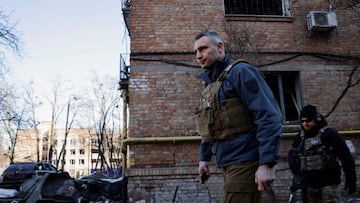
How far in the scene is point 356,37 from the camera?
879 cm

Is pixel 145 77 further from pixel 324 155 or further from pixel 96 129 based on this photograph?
pixel 96 129

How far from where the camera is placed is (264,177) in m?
1.76

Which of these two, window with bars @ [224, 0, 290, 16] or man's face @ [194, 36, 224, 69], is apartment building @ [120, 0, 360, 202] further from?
man's face @ [194, 36, 224, 69]

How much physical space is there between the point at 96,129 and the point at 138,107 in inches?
894

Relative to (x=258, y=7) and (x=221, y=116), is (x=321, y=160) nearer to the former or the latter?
(x=221, y=116)

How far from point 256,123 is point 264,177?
0.34 meters

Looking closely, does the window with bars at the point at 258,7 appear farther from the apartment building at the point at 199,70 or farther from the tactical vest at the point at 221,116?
the tactical vest at the point at 221,116

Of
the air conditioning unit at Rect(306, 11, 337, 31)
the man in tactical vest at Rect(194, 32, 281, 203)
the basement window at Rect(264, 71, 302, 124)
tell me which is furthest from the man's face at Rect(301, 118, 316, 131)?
the air conditioning unit at Rect(306, 11, 337, 31)

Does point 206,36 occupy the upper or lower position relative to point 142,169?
upper

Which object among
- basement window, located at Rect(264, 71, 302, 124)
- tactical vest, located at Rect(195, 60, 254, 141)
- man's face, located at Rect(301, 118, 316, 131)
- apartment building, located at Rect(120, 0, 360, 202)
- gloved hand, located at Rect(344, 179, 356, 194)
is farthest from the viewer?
basement window, located at Rect(264, 71, 302, 124)

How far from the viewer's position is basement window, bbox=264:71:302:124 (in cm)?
832

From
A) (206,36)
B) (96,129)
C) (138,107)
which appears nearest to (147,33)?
(138,107)

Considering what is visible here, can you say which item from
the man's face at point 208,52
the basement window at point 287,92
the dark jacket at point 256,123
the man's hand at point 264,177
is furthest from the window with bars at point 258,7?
the man's hand at point 264,177

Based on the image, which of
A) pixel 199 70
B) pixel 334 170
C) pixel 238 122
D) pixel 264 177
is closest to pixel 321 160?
pixel 334 170
